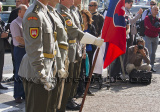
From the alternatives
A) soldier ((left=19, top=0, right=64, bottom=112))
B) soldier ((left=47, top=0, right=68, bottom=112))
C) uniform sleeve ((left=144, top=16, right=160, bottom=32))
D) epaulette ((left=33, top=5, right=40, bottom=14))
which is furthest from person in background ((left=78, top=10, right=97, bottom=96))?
uniform sleeve ((left=144, top=16, right=160, bottom=32))

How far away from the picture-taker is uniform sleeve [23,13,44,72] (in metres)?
3.87

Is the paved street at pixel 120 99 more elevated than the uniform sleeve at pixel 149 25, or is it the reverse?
the uniform sleeve at pixel 149 25

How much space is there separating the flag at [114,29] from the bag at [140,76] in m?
2.06

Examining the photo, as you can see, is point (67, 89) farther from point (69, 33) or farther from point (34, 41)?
point (34, 41)

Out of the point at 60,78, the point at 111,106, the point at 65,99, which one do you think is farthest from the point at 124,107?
the point at 60,78

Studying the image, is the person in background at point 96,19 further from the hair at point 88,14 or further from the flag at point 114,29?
the flag at point 114,29

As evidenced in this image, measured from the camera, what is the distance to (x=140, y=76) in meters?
8.72

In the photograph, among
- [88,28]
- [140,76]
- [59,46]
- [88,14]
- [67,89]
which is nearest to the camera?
[59,46]

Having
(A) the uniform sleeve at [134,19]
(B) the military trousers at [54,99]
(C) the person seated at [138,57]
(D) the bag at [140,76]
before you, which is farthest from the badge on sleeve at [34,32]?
(A) the uniform sleeve at [134,19]

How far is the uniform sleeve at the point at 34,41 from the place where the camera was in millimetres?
3869

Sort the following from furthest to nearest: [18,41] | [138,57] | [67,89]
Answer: [138,57]
[18,41]
[67,89]

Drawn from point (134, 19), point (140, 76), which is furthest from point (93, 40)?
point (134, 19)

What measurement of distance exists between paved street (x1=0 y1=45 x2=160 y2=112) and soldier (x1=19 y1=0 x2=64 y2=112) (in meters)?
2.15

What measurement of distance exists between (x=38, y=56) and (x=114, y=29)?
291 centimetres
